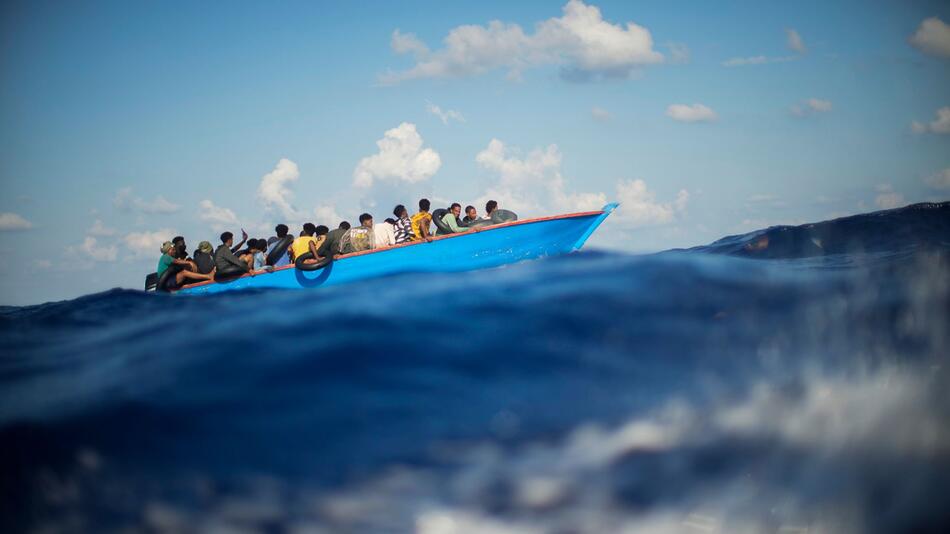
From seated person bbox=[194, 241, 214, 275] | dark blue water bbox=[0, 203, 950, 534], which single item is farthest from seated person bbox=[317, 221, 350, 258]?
dark blue water bbox=[0, 203, 950, 534]

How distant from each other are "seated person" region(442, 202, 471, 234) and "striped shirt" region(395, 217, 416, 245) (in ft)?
3.10

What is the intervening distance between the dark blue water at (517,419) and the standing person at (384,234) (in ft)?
27.1

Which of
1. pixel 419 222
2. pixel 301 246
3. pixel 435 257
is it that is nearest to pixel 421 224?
pixel 419 222

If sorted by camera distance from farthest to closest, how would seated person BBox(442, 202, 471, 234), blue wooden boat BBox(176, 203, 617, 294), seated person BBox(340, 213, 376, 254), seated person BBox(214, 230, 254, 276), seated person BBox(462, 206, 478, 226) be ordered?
seated person BBox(462, 206, 478, 226), seated person BBox(442, 202, 471, 234), seated person BBox(340, 213, 376, 254), blue wooden boat BBox(176, 203, 617, 294), seated person BBox(214, 230, 254, 276)

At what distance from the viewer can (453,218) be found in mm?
14383

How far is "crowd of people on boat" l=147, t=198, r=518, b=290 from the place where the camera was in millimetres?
12320

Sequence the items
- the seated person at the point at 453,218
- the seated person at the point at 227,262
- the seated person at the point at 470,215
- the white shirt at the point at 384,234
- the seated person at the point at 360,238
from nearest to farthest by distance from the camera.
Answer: the seated person at the point at 227,262
the seated person at the point at 360,238
the white shirt at the point at 384,234
the seated person at the point at 453,218
the seated person at the point at 470,215

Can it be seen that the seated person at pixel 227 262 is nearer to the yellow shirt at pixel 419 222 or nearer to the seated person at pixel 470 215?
the yellow shirt at pixel 419 222

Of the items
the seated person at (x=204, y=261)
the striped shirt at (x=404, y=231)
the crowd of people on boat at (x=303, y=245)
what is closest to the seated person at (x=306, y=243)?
the crowd of people on boat at (x=303, y=245)

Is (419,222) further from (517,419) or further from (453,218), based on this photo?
Result: (517,419)

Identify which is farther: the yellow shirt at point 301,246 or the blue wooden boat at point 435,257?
the yellow shirt at point 301,246

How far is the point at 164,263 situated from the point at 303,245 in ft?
10.2

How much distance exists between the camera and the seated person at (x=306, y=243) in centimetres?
1252

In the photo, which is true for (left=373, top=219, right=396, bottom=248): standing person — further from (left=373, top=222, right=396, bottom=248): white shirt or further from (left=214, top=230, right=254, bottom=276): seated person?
(left=214, top=230, right=254, bottom=276): seated person
